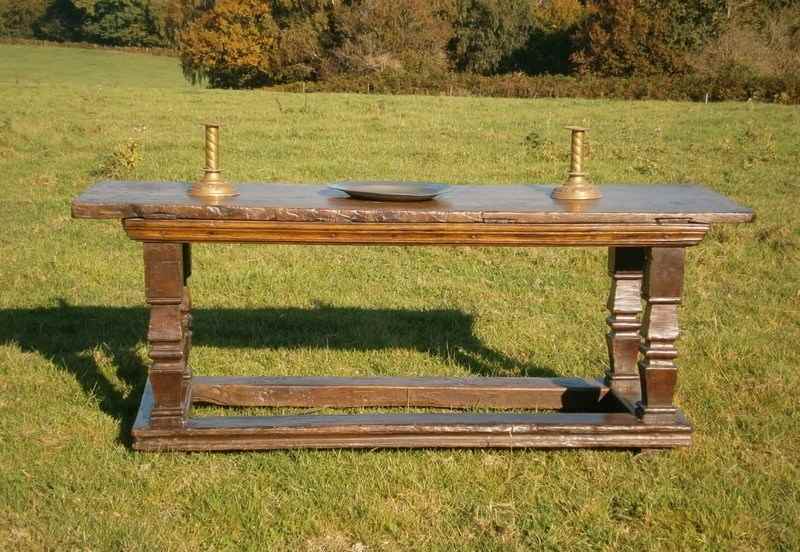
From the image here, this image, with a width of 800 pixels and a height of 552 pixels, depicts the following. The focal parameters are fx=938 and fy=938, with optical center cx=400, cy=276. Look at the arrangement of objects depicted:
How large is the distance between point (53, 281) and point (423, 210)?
410 centimetres

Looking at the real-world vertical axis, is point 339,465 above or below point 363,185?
below

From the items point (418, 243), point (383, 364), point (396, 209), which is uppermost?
point (396, 209)

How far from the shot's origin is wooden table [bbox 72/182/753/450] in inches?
144

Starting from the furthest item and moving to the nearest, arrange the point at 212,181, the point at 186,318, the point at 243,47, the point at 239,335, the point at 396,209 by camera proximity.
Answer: the point at 243,47 < the point at 239,335 < the point at 186,318 < the point at 212,181 < the point at 396,209

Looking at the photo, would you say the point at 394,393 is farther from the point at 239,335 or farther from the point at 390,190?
the point at 239,335

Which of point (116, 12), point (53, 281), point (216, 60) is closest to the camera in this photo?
point (53, 281)

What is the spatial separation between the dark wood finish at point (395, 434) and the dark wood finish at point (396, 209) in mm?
890

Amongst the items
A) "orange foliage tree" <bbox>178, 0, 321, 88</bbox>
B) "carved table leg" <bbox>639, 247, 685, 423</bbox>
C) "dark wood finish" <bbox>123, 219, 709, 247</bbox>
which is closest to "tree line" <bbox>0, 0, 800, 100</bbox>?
"orange foliage tree" <bbox>178, 0, 321, 88</bbox>

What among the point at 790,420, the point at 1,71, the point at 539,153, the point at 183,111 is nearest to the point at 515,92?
the point at 183,111

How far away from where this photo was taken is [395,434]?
3.94m

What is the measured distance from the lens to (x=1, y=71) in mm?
35281

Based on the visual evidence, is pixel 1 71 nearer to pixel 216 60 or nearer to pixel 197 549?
pixel 216 60

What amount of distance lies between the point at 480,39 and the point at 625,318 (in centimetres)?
3980

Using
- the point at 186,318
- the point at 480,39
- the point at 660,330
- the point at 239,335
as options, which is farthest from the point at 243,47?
the point at 660,330
